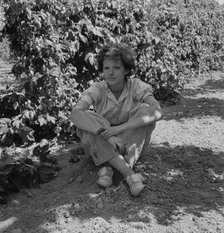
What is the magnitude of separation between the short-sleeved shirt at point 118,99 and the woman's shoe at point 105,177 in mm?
494

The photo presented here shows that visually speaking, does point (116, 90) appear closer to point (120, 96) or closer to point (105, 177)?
point (120, 96)

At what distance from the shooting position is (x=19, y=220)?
3100 millimetres

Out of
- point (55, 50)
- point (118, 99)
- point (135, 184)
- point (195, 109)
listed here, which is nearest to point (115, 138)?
point (135, 184)

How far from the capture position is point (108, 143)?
11.2ft

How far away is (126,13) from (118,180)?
9.91 ft

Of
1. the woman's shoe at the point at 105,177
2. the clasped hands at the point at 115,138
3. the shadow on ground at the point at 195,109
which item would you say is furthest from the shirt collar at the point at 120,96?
the shadow on ground at the point at 195,109

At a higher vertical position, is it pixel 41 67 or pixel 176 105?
pixel 41 67

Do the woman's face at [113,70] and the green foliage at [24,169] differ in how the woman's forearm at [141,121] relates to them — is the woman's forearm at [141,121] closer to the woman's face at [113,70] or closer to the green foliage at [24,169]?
the woman's face at [113,70]

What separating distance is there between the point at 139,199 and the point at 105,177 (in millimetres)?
350

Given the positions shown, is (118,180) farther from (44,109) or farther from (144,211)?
(44,109)

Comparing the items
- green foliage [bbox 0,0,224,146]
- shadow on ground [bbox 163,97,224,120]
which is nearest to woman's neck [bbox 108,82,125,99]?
green foliage [bbox 0,0,224,146]

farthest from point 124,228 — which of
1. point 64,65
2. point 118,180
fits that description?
point 64,65

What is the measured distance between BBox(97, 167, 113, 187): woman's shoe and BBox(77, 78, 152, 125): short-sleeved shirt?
0.49 meters

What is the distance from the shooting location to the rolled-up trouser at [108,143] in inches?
134
